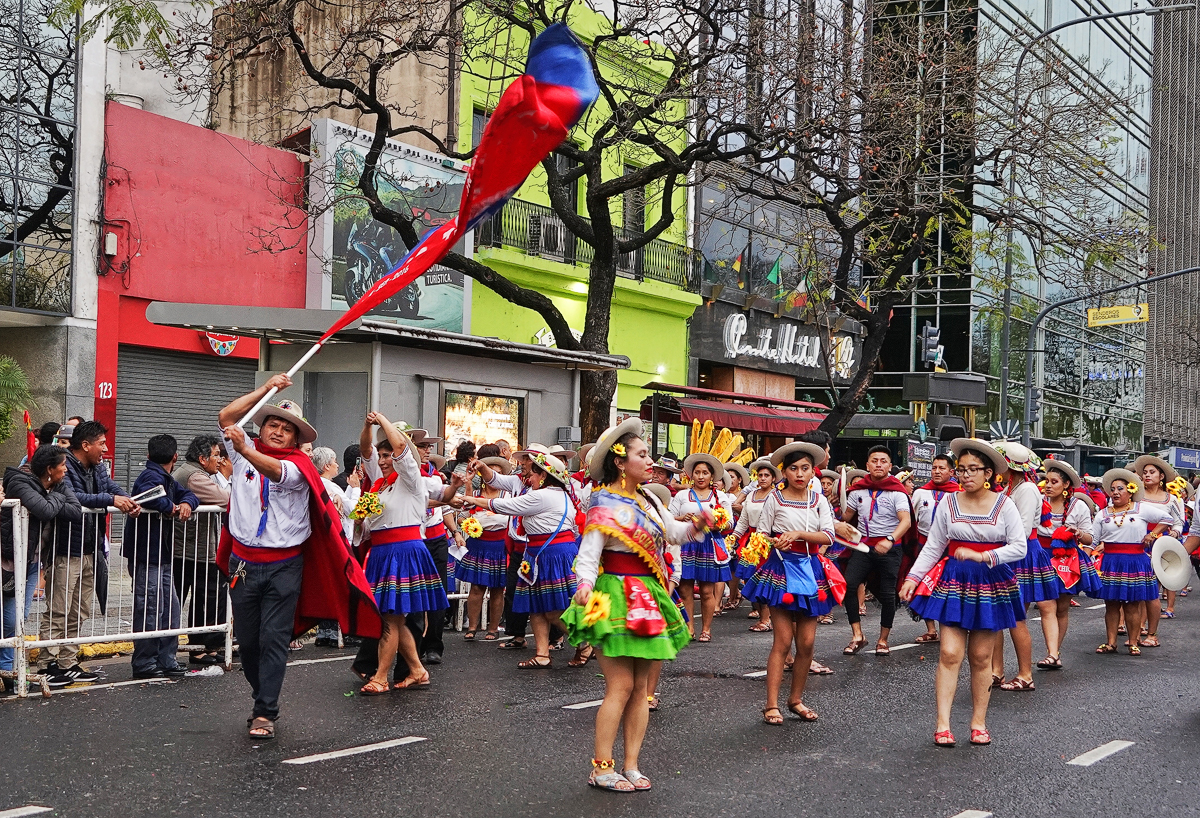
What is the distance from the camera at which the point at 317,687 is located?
9477 millimetres

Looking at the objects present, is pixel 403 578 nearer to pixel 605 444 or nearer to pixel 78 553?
pixel 78 553

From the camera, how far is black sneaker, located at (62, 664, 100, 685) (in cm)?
934

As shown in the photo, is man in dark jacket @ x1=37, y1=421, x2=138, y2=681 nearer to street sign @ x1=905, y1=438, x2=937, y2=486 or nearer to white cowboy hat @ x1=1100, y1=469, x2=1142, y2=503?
white cowboy hat @ x1=1100, y1=469, x2=1142, y2=503

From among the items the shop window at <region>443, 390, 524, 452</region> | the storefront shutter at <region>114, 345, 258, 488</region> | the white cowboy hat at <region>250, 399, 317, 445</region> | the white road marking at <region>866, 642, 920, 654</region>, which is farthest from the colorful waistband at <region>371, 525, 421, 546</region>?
the storefront shutter at <region>114, 345, 258, 488</region>

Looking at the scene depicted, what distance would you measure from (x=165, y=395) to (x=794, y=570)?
1268 cm

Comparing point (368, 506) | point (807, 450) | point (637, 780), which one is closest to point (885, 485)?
point (807, 450)

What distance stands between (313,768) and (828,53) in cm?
1300

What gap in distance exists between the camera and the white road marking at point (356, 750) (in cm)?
699

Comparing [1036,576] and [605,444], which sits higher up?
[605,444]

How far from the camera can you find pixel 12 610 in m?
9.00

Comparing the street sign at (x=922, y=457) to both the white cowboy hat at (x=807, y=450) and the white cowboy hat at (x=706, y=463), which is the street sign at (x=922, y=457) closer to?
the white cowboy hat at (x=706, y=463)

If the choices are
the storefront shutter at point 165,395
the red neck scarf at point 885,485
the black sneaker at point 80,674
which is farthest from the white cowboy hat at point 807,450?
the storefront shutter at point 165,395

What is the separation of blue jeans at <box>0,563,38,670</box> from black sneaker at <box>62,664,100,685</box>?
401mm

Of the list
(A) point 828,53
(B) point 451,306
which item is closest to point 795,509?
(A) point 828,53
